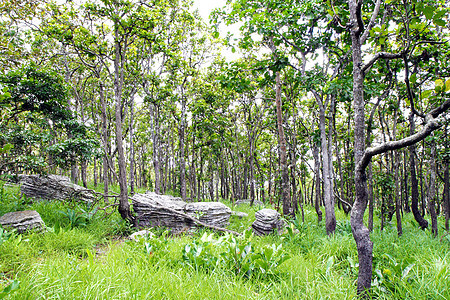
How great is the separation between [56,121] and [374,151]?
9092mm

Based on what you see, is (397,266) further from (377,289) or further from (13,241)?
(13,241)

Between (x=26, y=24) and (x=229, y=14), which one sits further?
(x=26, y=24)

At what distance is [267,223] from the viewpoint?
6.38 m

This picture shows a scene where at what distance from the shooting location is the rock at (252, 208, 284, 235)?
6344 mm

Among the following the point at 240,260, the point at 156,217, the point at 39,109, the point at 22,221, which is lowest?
the point at 156,217

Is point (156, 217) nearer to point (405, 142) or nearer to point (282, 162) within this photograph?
point (282, 162)

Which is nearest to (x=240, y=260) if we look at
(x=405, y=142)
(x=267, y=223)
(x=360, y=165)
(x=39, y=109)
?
(x=360, y=165)

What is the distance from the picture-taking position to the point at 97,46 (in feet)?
21.7

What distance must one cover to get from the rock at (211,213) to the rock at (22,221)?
397cm

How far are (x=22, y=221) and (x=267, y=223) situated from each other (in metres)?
5.97

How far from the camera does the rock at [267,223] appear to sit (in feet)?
20.8

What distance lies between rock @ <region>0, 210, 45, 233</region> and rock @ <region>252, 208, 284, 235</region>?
5429 mm

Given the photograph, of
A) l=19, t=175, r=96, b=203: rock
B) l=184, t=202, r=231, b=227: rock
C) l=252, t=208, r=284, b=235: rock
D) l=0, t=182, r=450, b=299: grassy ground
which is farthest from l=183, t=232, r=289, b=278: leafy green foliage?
l=19, t=175, r=96, b=203: rock

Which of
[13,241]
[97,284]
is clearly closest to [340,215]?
[97,284]
